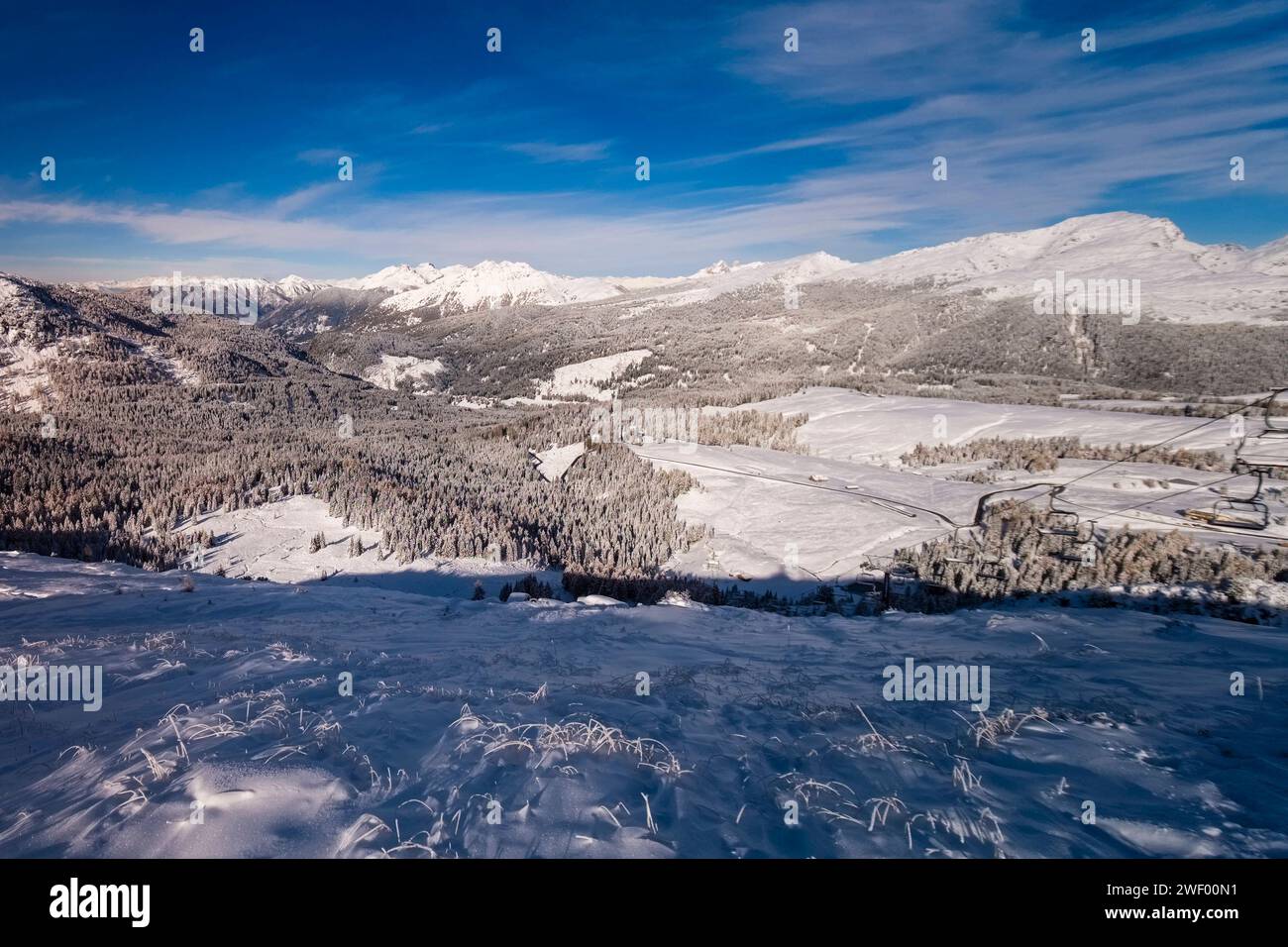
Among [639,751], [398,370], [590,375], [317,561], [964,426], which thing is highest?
[398,370]

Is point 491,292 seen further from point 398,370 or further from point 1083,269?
point 1083,269

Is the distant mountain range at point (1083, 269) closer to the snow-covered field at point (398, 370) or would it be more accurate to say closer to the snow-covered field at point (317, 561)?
the snow-covered field at point (398, 370)

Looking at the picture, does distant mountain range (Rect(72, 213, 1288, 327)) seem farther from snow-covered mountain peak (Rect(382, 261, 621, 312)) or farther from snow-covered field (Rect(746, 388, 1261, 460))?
snow-covered field (Rect(746, 388, 1261, 460))

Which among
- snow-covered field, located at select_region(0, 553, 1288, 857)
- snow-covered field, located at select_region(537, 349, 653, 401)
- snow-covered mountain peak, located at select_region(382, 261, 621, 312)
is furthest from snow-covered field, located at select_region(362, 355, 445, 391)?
snow-covered mountain peak, located at select_region(382, 261, 621, 312)

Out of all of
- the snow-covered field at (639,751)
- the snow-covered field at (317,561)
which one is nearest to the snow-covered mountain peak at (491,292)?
the snow-covered field at (317,561)

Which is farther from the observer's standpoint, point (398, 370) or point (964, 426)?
point (398, 370)

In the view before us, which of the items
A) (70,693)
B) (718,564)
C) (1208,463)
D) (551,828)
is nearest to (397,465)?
(718,564)

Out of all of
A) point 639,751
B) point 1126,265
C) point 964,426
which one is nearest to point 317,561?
point 639,751
